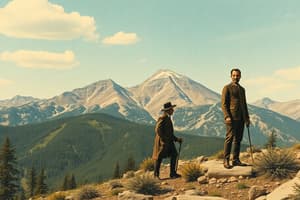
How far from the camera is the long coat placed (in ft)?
53.5

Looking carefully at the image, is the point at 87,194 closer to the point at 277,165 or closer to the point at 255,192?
the point at 255,192

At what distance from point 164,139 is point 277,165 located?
14.8 ft

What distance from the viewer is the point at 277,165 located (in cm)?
1412

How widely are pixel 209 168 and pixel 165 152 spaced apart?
1.98 meters

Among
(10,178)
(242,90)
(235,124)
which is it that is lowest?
(10,178)

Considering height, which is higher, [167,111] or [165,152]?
[167,111]

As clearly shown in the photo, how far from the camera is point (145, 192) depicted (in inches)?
574

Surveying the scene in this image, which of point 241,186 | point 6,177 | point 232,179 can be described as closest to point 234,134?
point 232,179

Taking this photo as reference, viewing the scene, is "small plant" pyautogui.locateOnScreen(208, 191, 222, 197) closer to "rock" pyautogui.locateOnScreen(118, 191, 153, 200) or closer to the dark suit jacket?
"rock" pyautogui.locateOnScreen(118, 191, 153, 200)

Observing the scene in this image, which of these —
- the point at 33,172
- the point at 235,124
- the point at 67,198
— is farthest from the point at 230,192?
the point at 33,172

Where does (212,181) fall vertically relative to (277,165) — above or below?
below

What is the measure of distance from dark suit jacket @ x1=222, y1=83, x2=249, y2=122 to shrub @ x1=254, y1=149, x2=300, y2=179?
64.9 inches

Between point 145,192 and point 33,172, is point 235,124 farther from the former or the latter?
point 33,172

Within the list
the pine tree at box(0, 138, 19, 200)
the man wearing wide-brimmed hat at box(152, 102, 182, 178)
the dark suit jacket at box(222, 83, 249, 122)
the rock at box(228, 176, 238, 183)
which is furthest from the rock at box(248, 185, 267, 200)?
the pine tree at box(0, 138, 19, 200)
